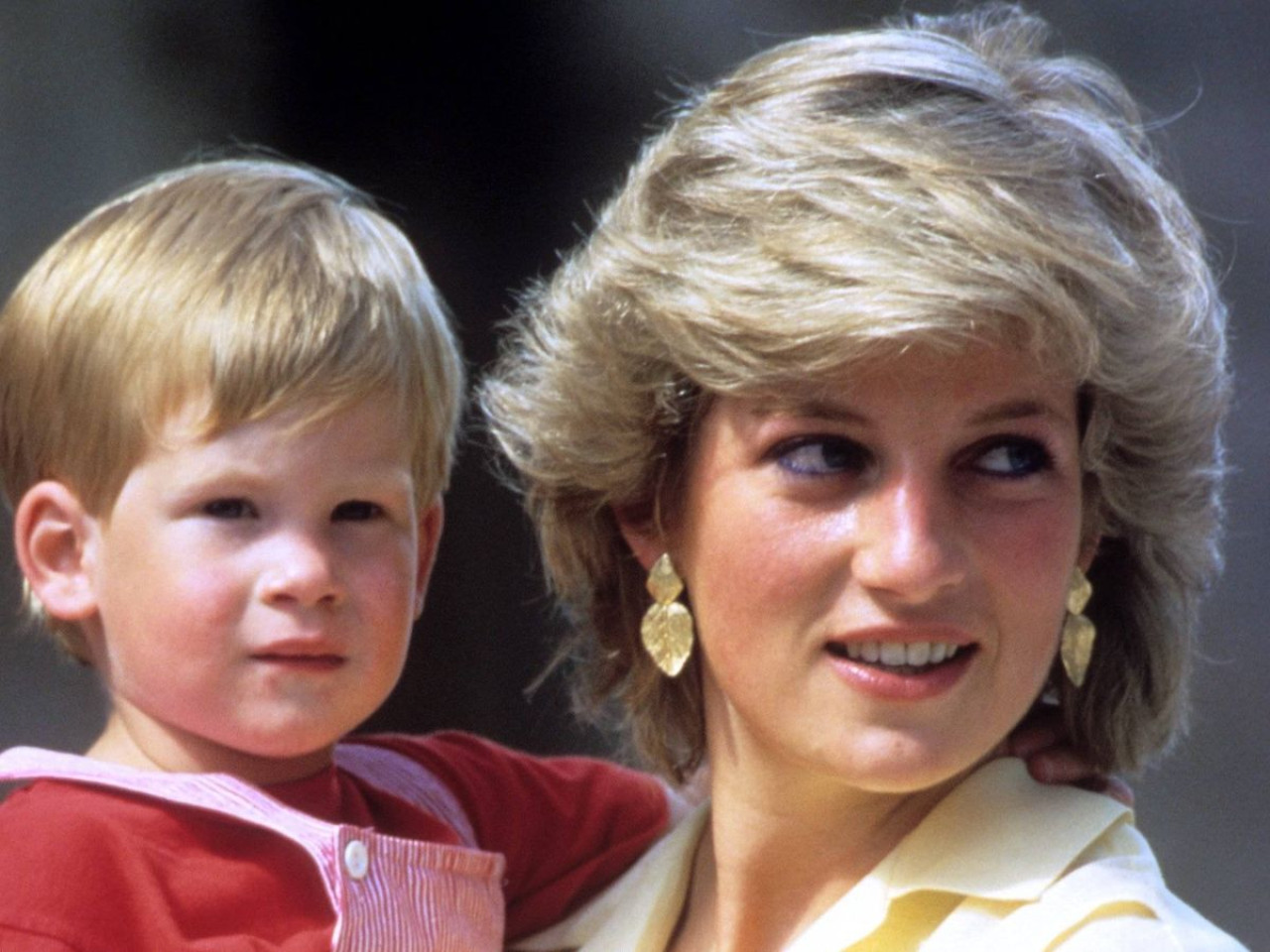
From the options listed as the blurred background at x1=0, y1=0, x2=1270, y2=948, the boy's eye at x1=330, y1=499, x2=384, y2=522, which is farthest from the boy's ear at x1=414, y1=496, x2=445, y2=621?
the blurred background at x1=0, y1=0, x2=1270, y2=948

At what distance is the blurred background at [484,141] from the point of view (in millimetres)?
3900

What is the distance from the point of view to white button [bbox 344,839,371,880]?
79.1 inches

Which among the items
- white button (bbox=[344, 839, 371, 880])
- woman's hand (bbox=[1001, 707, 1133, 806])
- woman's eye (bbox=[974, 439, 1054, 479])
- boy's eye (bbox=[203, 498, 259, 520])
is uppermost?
woman's eye (bbox=[974, 439, 1054, 479])

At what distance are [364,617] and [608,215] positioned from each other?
50 cm

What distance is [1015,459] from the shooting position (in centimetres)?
193

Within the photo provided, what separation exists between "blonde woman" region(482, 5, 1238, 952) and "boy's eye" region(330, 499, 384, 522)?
0.23m

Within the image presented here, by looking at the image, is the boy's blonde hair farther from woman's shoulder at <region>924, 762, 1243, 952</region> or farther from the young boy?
woman's shoulder at <region>924, 762, 1243, 952</region>

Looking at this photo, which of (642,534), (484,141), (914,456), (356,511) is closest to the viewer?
(914,456)

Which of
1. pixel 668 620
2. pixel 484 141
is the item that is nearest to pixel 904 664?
pixel 668 620

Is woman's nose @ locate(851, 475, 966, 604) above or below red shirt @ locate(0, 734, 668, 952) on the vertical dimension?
above

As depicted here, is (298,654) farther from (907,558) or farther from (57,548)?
(907,558)

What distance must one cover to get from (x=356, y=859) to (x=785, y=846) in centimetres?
44

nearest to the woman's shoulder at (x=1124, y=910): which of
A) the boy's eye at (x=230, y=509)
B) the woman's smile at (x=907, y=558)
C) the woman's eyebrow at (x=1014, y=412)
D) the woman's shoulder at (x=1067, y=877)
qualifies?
the woman's shoulder at (x=1067, y=877)

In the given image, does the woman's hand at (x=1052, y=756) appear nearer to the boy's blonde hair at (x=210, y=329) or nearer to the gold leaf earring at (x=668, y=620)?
the gold leaf earring at (x=668, y=620)
